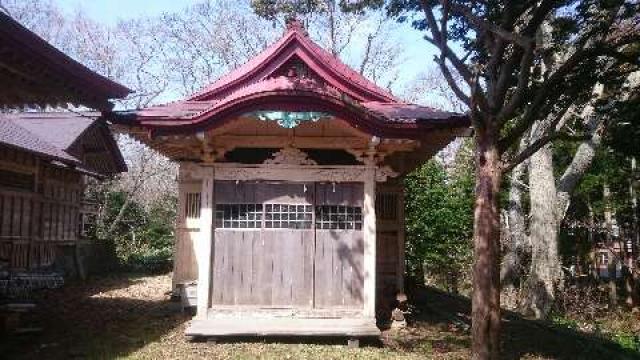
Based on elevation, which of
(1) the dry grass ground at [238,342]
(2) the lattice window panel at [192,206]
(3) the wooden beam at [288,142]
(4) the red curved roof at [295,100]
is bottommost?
(1) the dry grass ground at [238,342]

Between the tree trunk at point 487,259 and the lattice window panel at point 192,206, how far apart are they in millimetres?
6930

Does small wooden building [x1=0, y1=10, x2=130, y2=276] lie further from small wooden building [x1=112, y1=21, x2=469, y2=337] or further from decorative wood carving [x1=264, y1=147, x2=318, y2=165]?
decorative wood carving [x1=264, y1=147, x2=318, y2=165]

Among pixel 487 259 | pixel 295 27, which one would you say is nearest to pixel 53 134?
pixel 295 27

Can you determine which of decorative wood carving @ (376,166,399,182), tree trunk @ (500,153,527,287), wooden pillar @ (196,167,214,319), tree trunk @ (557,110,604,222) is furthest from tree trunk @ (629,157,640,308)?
wooden pillar @ (196,167,214,319)

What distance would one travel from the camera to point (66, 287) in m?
16.5

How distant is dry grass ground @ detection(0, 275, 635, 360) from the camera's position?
26.4 ft

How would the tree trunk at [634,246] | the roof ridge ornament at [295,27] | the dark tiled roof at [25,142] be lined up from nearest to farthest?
the roof ridge ornament at [295,27]
the dark tiled roof at [25,142]
the tree trunk at [634,246]

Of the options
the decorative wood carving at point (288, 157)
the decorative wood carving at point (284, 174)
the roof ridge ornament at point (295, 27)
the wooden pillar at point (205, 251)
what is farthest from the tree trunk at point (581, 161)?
the wooden pillar at point (205, 251)

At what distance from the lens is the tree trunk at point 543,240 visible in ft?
46.0

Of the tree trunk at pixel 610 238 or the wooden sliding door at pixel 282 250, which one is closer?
the wooden sliding door at pixel 282 250

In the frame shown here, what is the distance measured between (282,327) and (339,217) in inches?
80.9

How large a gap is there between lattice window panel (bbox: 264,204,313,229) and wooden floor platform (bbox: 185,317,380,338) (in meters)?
1.55

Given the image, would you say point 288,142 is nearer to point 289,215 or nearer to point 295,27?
point 289,215

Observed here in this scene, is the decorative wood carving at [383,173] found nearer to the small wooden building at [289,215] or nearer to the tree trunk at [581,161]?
the small wooden building at [289,215]
